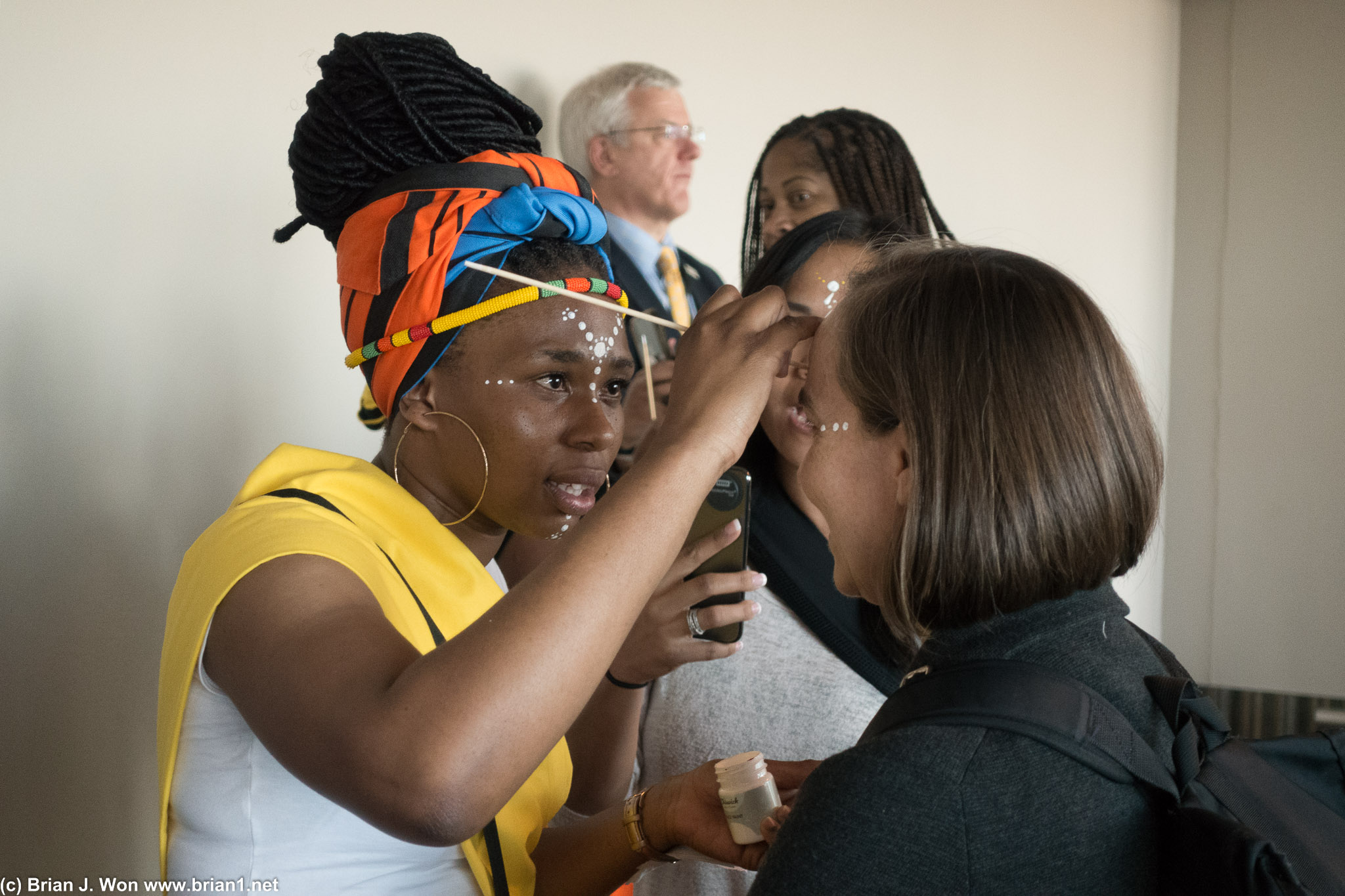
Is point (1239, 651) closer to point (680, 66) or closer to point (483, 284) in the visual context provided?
point (680, 66)

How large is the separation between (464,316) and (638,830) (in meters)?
0.56

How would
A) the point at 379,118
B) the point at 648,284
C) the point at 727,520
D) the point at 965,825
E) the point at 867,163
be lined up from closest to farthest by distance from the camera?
the point at 965,825
the point at 379,118
the point at 727,520
the point at 867,163
the point at 648,284

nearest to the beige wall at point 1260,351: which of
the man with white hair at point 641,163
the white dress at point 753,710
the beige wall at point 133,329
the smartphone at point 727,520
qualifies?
the man with white hair at point 641,163

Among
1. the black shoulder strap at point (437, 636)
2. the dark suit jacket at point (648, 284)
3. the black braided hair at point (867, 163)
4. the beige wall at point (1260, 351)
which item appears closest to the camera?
the black shoulder strap at point (437, 636)

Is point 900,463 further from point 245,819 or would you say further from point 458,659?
point 245,819

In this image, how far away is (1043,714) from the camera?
63 cm

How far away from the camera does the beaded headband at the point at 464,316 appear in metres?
1.01

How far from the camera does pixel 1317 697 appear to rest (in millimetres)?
3686

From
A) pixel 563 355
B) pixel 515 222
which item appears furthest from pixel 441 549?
pixel 515 222

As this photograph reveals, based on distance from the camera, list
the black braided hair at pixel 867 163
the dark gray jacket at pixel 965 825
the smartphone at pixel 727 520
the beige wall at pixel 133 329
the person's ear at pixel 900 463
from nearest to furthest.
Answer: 1. the dark gray jacket at pixel 965 825
2. the person's ear at pixel 900 463
3. the smartphone at pixel 727 520
4. the beige wall at pixel 133 329
5. the black braided hair at pixel 867 163

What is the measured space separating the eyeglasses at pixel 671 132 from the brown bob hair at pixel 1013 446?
156 cm

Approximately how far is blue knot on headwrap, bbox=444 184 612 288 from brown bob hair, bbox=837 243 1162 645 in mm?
450

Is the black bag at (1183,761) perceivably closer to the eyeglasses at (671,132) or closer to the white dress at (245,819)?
the white dress at (245,819)

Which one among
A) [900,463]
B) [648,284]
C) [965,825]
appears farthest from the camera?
[648,284]
